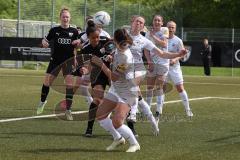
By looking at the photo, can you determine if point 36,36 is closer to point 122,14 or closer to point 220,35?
point 122,14

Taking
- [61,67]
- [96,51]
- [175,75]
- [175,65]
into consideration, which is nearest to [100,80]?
[96,51]

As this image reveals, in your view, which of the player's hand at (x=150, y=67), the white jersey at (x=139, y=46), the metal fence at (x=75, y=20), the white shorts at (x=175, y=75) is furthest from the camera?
the metal fence at (x=75, y=20)

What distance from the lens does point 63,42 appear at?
1505cm

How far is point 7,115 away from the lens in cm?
1480

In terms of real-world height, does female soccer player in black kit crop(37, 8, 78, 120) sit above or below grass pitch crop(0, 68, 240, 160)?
above

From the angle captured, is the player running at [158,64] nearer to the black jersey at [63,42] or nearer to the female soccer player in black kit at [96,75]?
the female soccer player in black kit at [96,75]

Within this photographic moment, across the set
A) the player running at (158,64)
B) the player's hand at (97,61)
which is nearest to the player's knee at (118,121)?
the player's hand at (97,61)

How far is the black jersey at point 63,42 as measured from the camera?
14984mm

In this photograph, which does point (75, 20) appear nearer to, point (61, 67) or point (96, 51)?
point (61, 67)

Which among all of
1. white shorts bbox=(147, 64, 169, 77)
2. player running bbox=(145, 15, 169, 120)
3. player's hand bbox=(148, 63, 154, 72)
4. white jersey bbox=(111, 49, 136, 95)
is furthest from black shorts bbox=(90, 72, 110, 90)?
white shorts bbox=(147, 64, 169, 77)

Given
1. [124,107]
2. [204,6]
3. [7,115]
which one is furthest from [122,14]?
[124,107]

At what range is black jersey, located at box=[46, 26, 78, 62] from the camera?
15.0 meters

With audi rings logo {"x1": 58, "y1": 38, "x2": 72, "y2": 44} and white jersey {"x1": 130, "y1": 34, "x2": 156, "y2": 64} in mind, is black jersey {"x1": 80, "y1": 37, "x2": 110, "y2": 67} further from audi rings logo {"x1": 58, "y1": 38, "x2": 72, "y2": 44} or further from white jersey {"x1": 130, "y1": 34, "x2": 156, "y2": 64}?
audi rings logo {"x1": 58, "y1": 38, "x2": 72, "y2": 44}

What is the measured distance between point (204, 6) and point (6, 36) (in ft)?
103
